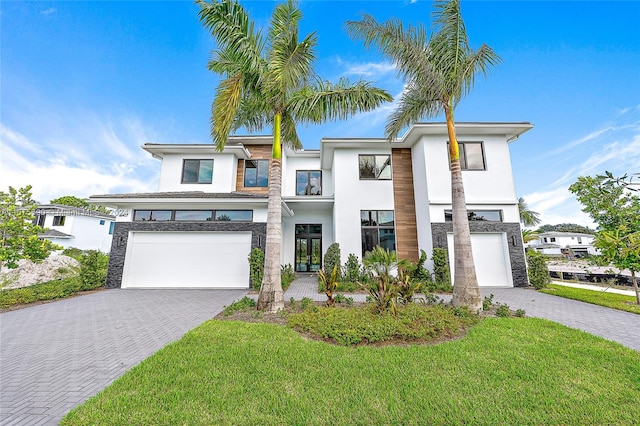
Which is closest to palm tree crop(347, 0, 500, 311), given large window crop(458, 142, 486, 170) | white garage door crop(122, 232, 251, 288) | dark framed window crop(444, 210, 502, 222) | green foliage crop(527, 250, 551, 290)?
dark framed window crop(444, 210, 502, 222)

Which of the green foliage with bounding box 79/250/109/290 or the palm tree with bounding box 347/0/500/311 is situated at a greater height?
the palm tree with bounding box 347/0/500/311

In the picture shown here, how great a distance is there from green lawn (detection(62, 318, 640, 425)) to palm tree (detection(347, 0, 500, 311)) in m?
2.25

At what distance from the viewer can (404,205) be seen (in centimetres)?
1206

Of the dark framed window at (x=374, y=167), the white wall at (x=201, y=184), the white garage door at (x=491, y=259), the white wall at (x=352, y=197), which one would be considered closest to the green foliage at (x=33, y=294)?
the white wall at (x=201, y=184)

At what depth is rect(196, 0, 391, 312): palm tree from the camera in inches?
243

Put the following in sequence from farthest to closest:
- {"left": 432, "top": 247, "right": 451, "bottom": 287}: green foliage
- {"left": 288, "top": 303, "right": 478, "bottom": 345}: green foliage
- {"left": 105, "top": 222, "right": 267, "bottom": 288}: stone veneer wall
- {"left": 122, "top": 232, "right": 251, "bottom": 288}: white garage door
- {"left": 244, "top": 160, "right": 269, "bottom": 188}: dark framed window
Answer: {"left": 244, "top": 160, "right": 269, "bottom": 188}: dark framed window
{"left": 105, "top": 222, "right": 267, "bottom": 288}: stone veneer wall
{"left": 122, "top": 232, "right": 251, "bottom": 288}: white garage door
{"left": 432, "top": 247, "right": 451, "bottom": 287}: green foliage
{"left": 288, "top": 303, "right": 478, "bottom": 345}: green foliage

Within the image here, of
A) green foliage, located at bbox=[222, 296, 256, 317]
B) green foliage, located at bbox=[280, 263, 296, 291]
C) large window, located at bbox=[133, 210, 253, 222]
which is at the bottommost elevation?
green foliage, located at bbox=[222, 296, 256, 317]

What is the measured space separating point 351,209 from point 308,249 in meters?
3.98

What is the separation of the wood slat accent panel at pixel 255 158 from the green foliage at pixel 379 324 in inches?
382

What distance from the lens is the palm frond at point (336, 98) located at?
6867 millimetres

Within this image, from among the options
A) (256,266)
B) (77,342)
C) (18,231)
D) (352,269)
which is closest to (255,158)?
(256,266)

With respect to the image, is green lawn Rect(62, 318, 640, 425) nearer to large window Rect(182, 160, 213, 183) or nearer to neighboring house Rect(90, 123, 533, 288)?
neighboring house Rect(90, 123, 533, 288)

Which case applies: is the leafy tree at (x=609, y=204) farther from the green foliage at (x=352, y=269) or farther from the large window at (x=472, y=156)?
the green foliage at (x=352, y=269)

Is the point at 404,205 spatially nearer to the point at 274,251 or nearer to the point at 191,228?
the point at 274,251
